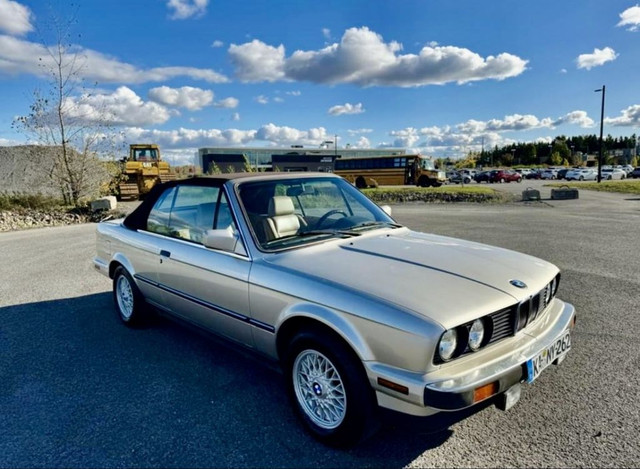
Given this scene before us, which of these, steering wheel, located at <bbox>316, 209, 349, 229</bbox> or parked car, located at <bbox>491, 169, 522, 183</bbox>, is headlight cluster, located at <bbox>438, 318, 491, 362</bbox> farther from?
parked car, located at <bbox>491, 169, 522, 183</bbox>

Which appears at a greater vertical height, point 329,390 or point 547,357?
point 547,357

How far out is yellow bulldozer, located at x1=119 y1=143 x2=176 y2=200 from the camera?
833 inches

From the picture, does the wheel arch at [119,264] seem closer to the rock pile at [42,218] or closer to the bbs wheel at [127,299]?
the bbs wheel at [127,299]

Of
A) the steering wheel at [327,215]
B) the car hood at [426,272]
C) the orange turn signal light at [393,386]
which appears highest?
the steering wheel at [327,215]


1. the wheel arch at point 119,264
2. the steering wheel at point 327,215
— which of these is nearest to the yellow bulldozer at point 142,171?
the wheel arch at point 119,264

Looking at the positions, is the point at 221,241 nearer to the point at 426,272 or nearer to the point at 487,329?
the point at 426,272

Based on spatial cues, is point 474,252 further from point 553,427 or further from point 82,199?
point 82,199

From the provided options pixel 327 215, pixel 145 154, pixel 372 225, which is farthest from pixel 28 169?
pixel 372 225

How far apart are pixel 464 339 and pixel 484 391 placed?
27cm

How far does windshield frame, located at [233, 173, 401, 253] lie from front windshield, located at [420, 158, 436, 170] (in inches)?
1336

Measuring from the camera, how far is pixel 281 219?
3295 millimetres

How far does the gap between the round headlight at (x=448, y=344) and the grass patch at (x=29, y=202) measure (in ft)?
56.5

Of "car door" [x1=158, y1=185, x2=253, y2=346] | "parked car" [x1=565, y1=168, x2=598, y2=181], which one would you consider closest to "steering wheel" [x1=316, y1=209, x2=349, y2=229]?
"car door" [x1=158, y1=185, x2=253, y2=346]

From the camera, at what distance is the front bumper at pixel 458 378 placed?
2.02 meters
